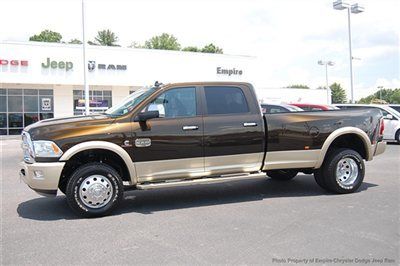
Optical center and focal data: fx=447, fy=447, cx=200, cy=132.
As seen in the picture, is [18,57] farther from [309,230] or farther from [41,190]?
[309,230]

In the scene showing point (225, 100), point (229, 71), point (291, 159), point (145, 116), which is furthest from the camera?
point (229, 71)

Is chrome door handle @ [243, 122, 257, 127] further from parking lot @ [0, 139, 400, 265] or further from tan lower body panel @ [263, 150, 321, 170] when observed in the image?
parking lot @ [0, 139, 400, 265]

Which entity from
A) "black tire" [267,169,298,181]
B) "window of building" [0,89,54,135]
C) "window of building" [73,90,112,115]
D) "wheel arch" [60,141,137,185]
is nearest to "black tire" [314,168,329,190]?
"black tire" [267,169,298,181]

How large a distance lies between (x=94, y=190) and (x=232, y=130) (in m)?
2.30

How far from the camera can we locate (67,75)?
103ft

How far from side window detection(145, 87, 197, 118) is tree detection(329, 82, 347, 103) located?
11306cm

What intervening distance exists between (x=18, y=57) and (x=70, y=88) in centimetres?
448

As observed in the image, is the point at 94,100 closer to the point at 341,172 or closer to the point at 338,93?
the point at 341,172

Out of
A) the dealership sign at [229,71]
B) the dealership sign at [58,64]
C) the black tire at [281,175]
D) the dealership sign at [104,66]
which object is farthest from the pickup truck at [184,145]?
the dealership sign at [229,71]

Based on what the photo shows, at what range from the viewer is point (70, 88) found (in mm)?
33000

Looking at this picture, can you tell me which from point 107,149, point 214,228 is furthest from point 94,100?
point 214,228

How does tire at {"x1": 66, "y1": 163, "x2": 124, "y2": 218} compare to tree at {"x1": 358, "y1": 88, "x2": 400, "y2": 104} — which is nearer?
tire at {"x1": 66, "y1": 163, "x2": 124, "y2": 218}

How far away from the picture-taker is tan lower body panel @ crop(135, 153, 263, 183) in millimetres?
6676

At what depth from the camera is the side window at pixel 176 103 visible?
6.84 m
